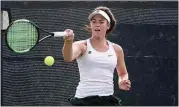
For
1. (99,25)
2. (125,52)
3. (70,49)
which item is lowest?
(125,52)

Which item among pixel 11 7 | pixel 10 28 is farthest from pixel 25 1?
pixel 10 28

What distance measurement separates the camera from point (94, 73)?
2.90 m

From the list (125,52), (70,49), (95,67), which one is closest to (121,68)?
(95,67)

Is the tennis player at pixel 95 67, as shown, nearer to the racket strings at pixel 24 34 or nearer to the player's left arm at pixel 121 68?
the player's left arm at pixel 121 68

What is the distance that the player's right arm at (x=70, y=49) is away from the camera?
2.74 metres

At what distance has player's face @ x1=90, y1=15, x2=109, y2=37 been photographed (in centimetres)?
297

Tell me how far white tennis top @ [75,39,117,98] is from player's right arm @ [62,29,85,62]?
0.04 m

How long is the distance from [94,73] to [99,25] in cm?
28

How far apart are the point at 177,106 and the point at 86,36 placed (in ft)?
3.10

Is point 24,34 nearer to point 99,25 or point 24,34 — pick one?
point 24,34

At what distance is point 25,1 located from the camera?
4.30 metres

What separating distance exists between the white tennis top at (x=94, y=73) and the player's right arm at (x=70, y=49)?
0.14 ft

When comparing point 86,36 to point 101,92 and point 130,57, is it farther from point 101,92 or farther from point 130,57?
point 101,92

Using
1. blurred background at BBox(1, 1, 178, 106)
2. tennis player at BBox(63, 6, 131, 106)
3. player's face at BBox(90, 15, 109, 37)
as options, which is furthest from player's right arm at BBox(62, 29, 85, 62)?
blurred background at BBox(1, 1, 178, 106)
